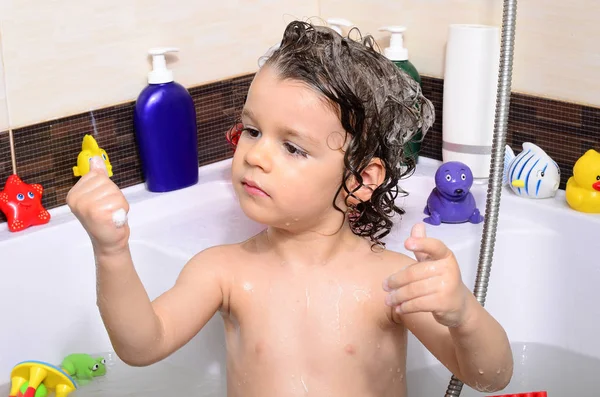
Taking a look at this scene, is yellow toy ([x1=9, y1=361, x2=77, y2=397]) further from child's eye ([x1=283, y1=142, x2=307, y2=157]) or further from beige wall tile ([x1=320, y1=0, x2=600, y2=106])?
beige wall tile ([x1=320, y1=0, x2=600, y2=106])

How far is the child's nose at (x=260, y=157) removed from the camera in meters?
1.19

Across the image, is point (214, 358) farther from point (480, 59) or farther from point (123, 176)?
point (480, 59)

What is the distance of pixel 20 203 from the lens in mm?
1677

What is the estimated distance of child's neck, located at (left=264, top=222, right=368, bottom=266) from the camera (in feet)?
4.37

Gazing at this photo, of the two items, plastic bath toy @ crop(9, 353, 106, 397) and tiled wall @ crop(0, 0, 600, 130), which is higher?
tiled wall @ crop(0, 0, 600, 130)

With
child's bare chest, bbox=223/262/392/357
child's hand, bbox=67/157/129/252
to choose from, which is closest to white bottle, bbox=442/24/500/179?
child's bare chest, bbox=223/262/392/357

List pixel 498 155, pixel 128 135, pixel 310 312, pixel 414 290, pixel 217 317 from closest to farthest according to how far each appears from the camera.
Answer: pixel 414 290 < pixel 310 312 < pixel 498 155 < pixel 217 317 < pixel 128 135

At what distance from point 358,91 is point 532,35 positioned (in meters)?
0.64

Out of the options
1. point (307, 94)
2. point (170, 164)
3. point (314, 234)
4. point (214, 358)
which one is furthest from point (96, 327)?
point (307, 94)

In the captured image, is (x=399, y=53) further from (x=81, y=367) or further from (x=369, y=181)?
(x=81, y=367)

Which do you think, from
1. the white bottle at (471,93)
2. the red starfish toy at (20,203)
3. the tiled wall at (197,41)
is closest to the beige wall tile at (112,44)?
the tiled wall at (197,41)

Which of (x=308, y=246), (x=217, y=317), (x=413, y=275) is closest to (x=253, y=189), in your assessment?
(x=308, y=246)

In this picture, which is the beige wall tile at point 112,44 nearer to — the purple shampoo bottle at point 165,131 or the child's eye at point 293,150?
the purple shampoo bottle at point 165,131

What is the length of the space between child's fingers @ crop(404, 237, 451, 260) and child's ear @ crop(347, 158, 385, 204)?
301mm
